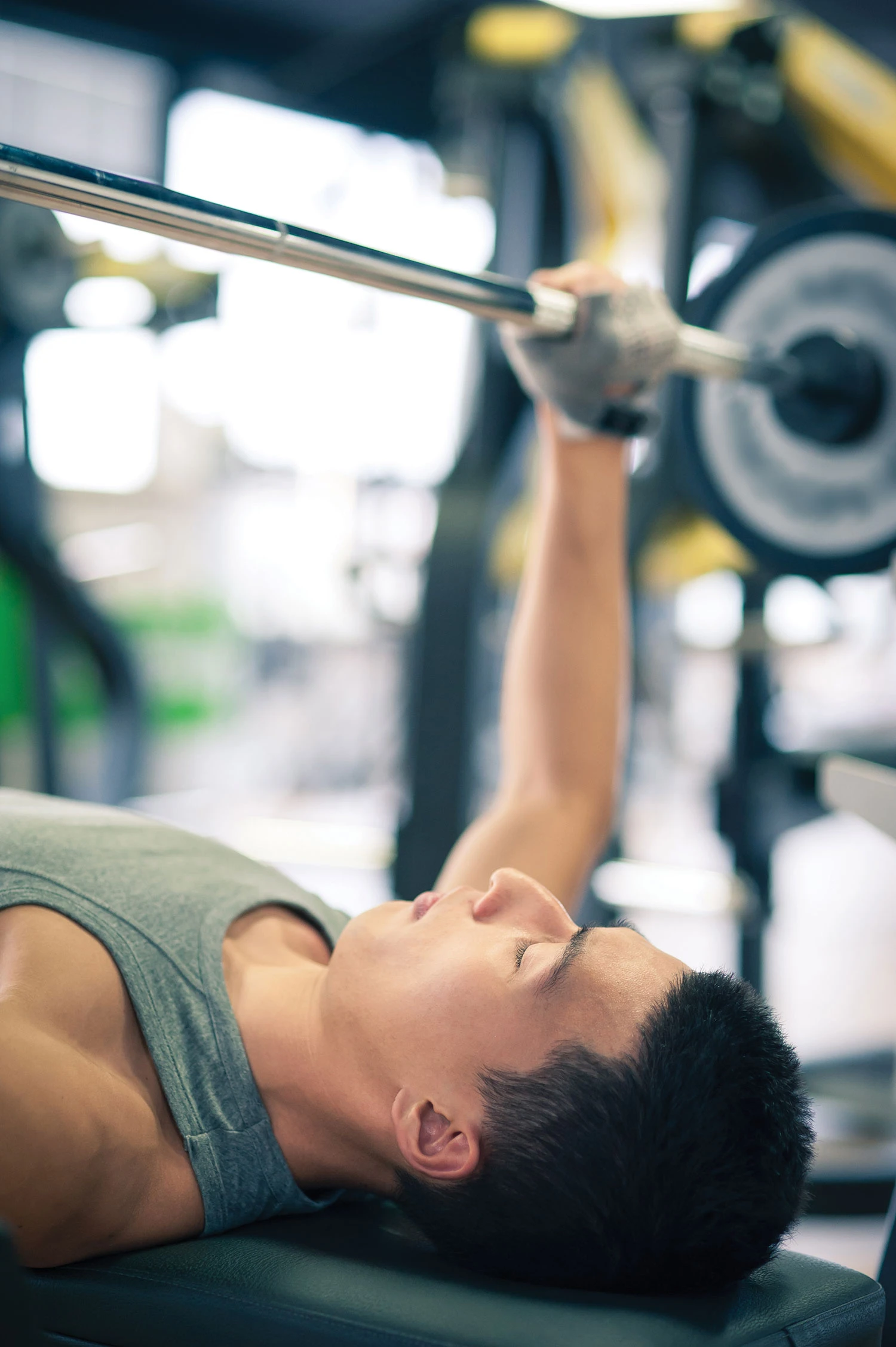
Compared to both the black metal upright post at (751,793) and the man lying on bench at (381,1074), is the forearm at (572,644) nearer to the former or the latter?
the man lying on bench at (381,1074)

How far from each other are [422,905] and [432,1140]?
0.21 meters

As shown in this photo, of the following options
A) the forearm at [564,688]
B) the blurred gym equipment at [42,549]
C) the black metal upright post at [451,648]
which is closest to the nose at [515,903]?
the forearm at [564,688]

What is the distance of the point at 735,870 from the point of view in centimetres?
→ 254

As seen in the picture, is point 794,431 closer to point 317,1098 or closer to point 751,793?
point 751,793

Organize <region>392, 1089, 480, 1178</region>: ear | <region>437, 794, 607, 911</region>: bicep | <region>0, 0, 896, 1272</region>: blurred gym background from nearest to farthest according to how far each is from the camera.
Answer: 1. <region>392, 1089, 480, 1178</region>: ear
2. <region>437, 794, 607, 911</region>: bicep
3. <region>0, 0, 896, 1272</region>: blurred gym background

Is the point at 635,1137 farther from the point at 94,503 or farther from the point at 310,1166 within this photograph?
the point at 94,503

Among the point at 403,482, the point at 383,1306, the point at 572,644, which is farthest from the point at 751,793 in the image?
the point at 403,482

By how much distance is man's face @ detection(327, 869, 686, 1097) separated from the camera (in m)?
0.92

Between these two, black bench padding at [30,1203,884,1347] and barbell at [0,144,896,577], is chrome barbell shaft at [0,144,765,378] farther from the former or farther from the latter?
black bench padding at [30,1203,884,1347]

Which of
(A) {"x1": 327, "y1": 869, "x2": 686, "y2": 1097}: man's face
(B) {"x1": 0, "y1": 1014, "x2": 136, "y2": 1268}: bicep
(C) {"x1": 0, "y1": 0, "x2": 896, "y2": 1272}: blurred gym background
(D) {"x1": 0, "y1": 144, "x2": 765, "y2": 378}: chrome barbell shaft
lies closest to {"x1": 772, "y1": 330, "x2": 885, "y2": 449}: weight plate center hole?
(D) {"x1": 0, "y1": 144, "x2": 765, "y2": 378}: chrome barbell shaft

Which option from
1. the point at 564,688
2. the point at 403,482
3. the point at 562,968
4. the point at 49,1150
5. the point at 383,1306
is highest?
the point at 403,482

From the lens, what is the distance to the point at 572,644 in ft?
4.87

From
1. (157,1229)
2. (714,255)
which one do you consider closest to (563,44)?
(714,255)

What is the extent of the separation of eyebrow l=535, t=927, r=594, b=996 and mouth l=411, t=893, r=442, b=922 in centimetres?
15
